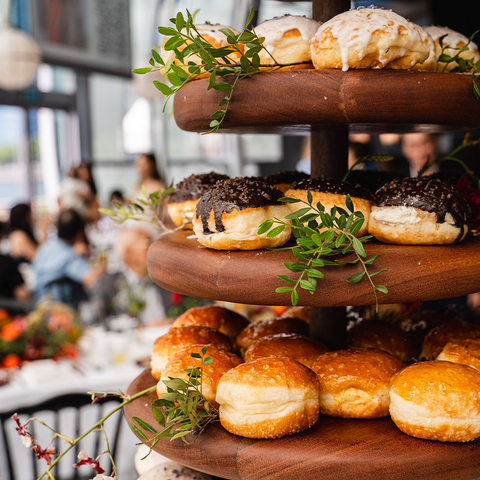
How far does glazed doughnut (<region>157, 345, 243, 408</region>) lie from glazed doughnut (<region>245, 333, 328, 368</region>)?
0.18 feet

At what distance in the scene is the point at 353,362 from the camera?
0.97m

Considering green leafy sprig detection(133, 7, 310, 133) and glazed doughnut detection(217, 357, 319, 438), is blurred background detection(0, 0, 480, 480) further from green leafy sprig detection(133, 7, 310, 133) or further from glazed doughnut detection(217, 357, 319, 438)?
glazed doughnut detection(217, 357, 319, 438)

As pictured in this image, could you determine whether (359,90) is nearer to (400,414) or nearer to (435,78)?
(435,78)

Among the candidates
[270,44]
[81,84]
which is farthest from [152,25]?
[270,44]

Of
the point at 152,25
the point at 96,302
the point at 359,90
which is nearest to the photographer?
the point at 359,90

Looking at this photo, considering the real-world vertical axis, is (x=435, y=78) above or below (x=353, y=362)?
above

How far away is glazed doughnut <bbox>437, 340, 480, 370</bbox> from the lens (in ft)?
3.25

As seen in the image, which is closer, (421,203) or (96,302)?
(421,203)

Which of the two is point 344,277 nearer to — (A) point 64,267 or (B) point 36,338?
(B) point 36,338

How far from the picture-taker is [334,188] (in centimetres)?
94

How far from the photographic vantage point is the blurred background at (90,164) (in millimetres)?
3066

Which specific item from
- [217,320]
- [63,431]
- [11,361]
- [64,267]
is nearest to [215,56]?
[217,320]

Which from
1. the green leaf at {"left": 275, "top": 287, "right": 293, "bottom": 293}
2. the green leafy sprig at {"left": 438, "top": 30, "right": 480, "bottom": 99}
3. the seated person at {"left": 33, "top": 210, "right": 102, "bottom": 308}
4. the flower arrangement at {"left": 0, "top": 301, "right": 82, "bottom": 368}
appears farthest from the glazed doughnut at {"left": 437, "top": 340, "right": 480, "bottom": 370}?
the seated person at {"left": 33, "top": 210, "right": 102, "bottom": 308}

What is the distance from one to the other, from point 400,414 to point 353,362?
13cm
